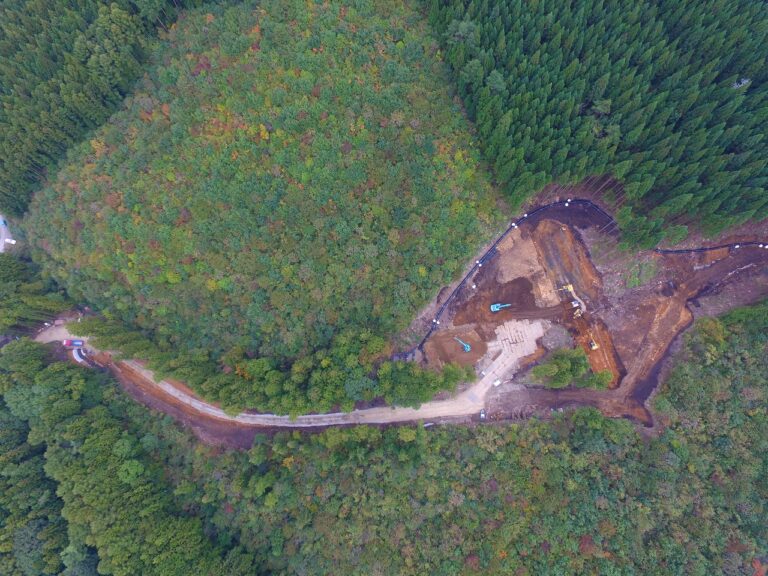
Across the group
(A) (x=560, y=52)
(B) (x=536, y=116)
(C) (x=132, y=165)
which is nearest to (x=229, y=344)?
(C) (x=132, y=165)

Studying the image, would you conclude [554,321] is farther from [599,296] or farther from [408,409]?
[408,409]

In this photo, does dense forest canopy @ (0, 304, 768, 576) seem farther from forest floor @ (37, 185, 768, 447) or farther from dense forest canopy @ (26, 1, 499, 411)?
dense forest canopy @ (26, 1, 499, 411)

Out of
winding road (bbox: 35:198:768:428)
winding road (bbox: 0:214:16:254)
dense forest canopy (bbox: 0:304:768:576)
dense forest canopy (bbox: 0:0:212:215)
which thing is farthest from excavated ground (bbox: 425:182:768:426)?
winding road (bbox: 0:214:16:254)

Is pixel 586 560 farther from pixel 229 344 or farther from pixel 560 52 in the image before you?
pixel 560 52

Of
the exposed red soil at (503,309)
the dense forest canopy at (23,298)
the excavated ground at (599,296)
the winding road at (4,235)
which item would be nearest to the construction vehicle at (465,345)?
the excavated ground at (599,296)

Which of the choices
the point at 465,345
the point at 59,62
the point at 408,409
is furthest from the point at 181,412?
the point at 59,62
